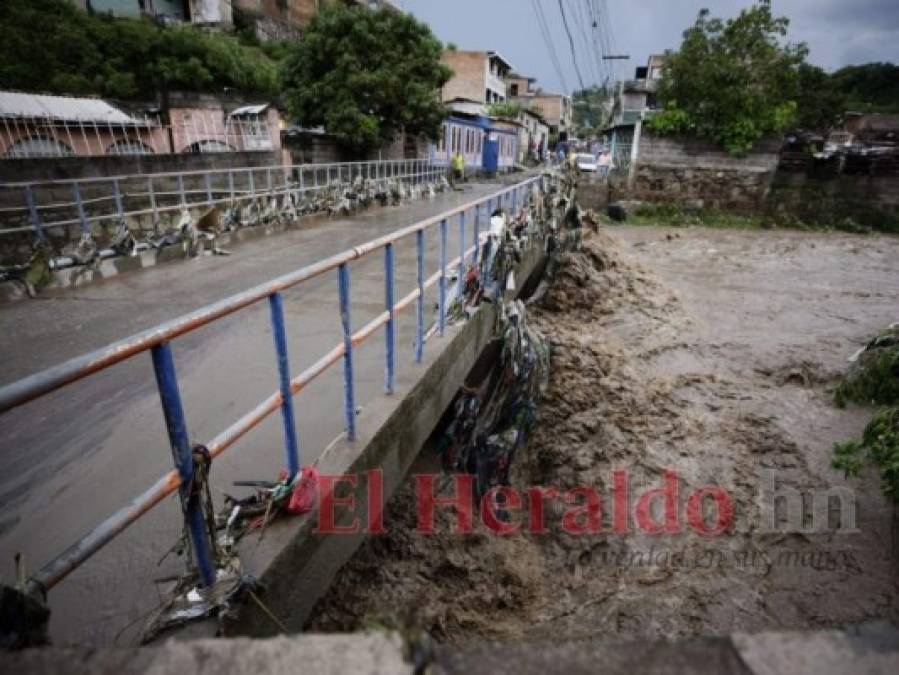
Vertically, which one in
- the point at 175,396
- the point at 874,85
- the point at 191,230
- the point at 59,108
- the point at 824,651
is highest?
the point at 874,85

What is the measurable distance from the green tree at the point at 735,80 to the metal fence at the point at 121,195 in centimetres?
920

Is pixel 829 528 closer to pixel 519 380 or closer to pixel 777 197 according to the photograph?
pixel 519 380

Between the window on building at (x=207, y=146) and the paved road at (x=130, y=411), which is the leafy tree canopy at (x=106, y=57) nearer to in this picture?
the window on building at (x=207, y=146)

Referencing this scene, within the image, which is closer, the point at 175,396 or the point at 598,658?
the point at 598,658

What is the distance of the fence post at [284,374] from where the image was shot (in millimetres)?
2057

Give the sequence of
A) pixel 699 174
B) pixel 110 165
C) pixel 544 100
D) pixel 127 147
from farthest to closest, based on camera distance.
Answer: pixel 544 100 < pixel 699 174 < pixel 127 147 < pixel 110 165

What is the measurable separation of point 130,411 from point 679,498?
13.5 feet

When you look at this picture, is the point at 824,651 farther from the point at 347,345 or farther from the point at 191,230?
the point at 191,230

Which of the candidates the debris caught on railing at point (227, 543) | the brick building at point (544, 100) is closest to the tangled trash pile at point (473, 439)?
the debris caught on railing at point (227, 543)

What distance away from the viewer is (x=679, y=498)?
4.22 metres

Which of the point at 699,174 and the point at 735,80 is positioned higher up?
the point at 735,80

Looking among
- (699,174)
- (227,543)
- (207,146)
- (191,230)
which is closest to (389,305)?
(227,543)

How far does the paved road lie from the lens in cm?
217

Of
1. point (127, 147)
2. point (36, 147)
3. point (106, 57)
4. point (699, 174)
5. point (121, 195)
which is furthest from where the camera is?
point (106, 57)
